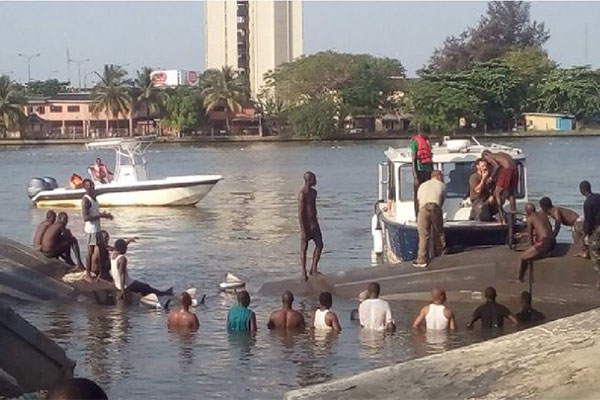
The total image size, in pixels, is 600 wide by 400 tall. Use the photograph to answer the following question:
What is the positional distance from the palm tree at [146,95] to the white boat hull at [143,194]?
7515cm

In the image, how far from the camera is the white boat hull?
3897cm

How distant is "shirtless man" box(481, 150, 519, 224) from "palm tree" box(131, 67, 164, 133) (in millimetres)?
98464

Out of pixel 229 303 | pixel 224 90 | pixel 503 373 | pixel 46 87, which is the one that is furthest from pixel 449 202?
pixel 46 87

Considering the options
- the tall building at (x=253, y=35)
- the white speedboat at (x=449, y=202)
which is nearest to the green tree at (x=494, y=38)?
the tall building at (x=253, y=35)

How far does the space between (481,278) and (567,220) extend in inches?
61.6

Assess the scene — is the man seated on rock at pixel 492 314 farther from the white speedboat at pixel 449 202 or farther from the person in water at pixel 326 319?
the white speedboat at pixel 449 202

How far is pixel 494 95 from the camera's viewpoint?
103375 millimetres

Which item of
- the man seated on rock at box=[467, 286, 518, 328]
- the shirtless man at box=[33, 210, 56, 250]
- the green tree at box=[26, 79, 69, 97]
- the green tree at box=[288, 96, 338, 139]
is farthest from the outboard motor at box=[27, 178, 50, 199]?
the green tree at box=[26, 79, 69, 97]

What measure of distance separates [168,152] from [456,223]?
77212 millimetres

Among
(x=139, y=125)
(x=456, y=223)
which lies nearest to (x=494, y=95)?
(x=139, y=125)

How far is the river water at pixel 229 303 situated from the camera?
13.8 meters

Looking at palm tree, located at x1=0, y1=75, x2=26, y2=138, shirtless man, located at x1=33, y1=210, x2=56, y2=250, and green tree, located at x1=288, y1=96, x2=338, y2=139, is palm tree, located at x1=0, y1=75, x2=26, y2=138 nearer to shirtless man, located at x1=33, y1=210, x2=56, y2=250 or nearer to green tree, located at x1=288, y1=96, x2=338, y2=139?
green tree, located at x1=288, y1=96, x2=338, y2=139

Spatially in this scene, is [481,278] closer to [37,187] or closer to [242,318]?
[242,318]

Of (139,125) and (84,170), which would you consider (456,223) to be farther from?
(139,125)
